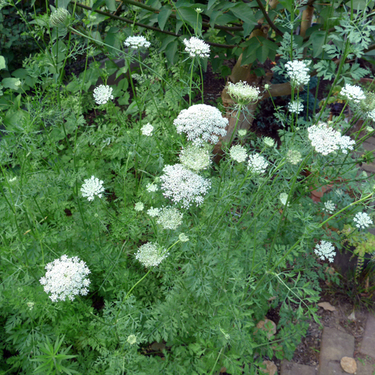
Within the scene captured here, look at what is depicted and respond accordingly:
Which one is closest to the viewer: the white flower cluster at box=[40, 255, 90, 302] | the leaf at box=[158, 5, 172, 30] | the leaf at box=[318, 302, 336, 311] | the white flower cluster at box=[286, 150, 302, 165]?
the white flower cluster at box=[40, 255, 90, 302]

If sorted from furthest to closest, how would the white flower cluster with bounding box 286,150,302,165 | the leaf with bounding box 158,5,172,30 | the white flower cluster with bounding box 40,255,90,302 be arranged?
the leaf with bounding box 158,5,172,30
the white flower cluster with bounding box 286,150,302,165
the white flower cluster with bounding box 40,255,90,302

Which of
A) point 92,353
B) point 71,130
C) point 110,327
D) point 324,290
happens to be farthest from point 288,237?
point 71,130

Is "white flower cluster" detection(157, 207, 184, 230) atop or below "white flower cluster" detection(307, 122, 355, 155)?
below

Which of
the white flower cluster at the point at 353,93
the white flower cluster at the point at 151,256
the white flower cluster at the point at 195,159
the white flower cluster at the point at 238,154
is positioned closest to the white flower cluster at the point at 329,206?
the white flower cluster at the point at 353,93

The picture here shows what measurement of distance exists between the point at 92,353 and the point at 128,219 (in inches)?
37.9

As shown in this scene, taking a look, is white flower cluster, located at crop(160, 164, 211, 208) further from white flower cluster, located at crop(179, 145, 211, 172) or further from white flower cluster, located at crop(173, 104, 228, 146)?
white flower cluster, located at crop(173, 104, 228, 146)

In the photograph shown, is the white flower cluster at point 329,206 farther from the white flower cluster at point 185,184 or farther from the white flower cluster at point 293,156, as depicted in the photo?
the white flower cluster at point 185,184

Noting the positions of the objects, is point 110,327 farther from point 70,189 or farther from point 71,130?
point 71,130

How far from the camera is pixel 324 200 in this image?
2.66 metres

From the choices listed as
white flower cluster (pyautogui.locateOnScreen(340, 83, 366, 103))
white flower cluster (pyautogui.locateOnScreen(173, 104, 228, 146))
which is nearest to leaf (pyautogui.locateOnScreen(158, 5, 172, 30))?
white flower cluster (pyautogui.locateOnScreen(173, 104, 228, 146))

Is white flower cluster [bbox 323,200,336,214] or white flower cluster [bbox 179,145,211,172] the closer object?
white flower cluster [bbox 179,145,211,172]

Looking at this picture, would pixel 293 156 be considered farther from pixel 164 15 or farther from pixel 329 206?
pixel 164 15

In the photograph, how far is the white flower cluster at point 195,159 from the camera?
181 cm

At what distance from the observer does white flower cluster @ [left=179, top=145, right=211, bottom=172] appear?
1808 mm
